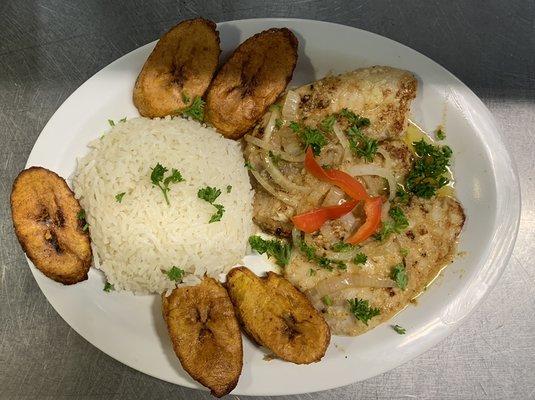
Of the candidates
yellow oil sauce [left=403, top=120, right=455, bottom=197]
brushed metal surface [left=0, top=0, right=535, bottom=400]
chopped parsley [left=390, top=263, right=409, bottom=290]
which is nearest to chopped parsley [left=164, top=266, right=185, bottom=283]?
brushed metal surface [left=0, top=0, right=535, bottom=400]

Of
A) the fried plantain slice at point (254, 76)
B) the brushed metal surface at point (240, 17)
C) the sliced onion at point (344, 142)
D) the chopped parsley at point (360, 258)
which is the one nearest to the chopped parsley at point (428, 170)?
the sliced onion at point (344, 142)

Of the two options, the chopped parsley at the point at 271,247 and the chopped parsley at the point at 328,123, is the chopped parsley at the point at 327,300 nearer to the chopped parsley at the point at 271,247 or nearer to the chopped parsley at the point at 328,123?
the chopped parsley at the point at 271,247

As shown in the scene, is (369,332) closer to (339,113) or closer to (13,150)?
(339,113)

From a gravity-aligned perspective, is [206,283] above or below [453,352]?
above

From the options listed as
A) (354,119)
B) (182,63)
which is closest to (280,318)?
(354,119)

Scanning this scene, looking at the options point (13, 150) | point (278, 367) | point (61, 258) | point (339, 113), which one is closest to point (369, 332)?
point (278, 367)

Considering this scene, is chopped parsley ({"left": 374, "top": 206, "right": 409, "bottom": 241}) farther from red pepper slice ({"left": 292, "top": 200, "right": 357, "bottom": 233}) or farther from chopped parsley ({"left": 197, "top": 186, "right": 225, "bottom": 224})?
chopped parsley ({"left": 197, "top": 186, "right": 225, "bottom": 224})

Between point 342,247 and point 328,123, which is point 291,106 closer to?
point 328,123
